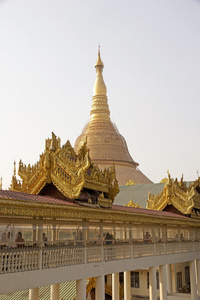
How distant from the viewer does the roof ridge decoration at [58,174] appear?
13.4 m

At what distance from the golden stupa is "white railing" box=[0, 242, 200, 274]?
3215 cm

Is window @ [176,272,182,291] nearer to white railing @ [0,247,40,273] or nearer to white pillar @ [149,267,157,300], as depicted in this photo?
white pillar @ [149,267,157,300]

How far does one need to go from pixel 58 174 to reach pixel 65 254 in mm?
3038

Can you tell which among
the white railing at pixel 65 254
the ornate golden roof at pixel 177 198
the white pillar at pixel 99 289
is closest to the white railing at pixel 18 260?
the white railing at pixel 65 254

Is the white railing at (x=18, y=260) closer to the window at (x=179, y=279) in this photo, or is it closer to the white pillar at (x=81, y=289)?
the white pillar at (x=81, y=289)

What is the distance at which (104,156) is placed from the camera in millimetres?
51000

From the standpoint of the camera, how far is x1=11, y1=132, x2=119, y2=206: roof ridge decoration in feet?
43.9

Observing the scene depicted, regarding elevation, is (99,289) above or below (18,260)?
below

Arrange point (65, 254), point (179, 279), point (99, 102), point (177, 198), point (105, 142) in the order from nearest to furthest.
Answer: point (65, 254)
point (177, 198)
point (179, 279)
point (105, 142)
point (99, 102)

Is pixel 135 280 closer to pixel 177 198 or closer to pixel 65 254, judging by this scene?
pixel 177 198

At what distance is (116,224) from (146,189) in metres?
18.8

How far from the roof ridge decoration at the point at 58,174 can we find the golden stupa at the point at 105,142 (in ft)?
112

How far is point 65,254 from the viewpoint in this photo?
12.0 m

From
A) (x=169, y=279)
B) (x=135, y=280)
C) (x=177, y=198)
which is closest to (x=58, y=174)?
(x=177, y=198)
